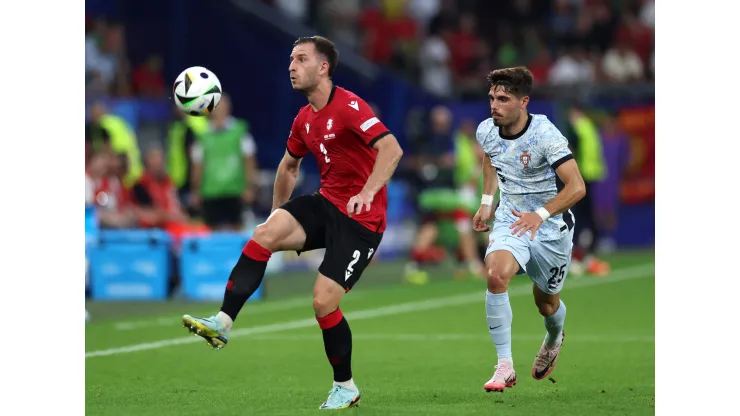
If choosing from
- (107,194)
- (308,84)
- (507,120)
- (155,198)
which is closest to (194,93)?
(308,84)

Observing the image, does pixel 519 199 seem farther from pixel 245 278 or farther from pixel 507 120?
pixel 245 278

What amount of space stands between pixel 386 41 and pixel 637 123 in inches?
245

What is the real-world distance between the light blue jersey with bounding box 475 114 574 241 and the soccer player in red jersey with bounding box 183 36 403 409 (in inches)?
34.3

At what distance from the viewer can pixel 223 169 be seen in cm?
1603

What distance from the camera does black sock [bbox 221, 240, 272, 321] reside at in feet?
25.1

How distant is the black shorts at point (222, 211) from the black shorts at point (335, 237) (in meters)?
8.27

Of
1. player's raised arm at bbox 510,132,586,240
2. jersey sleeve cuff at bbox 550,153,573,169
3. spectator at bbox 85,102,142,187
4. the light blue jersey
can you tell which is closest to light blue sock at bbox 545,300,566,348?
the light blue jersey

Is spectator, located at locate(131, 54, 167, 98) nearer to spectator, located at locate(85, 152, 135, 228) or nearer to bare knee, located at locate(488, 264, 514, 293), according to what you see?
spectator, located at locate(85, 152, 135, 228)

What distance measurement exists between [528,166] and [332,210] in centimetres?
133

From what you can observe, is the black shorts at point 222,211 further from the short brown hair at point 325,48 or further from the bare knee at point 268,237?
the bare knee at point 268,237

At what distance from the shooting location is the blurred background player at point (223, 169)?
630 inches

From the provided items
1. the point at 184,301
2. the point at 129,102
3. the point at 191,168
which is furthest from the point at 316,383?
the point at 129,102

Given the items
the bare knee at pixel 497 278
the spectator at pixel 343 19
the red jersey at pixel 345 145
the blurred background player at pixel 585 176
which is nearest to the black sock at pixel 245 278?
the red jersey at pixel 345 145
